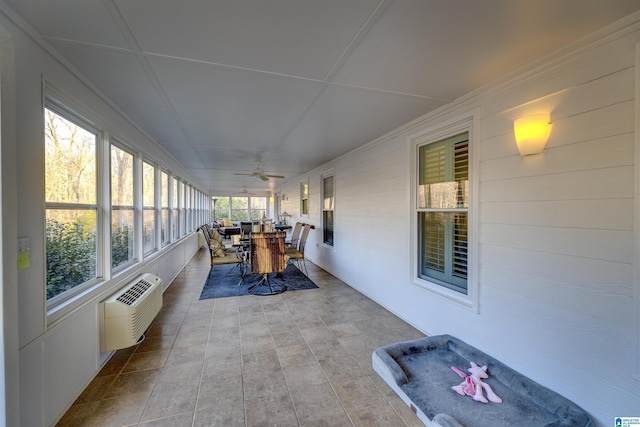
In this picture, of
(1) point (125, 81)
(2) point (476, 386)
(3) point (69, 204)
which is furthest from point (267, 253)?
(2) point (476, 386)

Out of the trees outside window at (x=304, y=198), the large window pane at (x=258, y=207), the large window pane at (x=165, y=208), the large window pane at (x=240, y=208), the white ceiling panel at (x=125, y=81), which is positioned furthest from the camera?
the large window pane at (x=258, y=207)

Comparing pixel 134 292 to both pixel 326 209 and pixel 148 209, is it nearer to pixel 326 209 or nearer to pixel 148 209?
pixel 148 209

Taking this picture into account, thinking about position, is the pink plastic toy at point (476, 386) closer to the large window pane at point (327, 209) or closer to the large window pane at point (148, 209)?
the large window pane at point (327, 209)

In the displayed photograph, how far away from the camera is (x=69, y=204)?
1887mm

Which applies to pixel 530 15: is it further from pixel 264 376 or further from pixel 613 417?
pixel 264 376

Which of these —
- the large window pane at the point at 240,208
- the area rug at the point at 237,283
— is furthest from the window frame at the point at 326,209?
the large window pane at the point at 240,208

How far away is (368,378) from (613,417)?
1455 mm

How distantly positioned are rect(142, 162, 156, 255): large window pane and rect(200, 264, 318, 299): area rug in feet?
3.73

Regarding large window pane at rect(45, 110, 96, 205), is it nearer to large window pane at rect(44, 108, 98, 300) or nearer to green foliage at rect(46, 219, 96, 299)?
large window pane at rect(44, 108, 98, 300)

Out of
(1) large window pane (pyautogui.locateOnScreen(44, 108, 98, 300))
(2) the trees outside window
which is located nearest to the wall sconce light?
A: (1) large window pane (pyautogui.locateOnScreen(44, 108, 98, 300))

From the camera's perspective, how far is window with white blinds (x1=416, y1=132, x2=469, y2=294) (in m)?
2.46

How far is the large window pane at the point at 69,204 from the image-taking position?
172cm

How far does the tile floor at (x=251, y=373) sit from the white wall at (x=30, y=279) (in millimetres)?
294

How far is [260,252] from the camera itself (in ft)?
13.6
